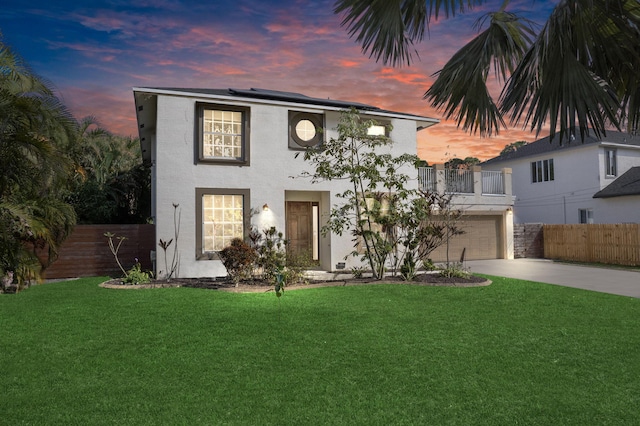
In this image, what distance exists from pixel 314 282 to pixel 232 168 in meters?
4.39

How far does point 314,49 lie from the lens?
43.6ft

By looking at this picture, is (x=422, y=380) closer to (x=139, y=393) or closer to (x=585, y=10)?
(x=139, y=393)

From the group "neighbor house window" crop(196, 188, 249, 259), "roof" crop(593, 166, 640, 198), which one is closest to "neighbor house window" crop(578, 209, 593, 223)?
"roof" crop(593, 166, 640, 198)

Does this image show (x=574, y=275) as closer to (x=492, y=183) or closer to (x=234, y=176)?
(x=492, y=183)

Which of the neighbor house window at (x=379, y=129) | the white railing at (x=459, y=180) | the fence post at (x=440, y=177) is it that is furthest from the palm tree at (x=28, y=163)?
the white railing at (x=459, y=180)

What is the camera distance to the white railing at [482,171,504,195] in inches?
845

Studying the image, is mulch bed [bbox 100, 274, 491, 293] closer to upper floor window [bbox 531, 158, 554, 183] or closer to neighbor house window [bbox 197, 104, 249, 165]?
neighbor house window [bbox 197, 104, 249, 165]

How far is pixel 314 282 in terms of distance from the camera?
40.4ft

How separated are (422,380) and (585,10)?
446cm

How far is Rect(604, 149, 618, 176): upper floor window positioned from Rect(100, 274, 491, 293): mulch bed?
56.5 ft

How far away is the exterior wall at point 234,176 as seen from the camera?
43.2 ft

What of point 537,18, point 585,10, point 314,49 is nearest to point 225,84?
point 314,49

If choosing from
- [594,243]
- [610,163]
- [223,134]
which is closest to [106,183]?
[223,134]

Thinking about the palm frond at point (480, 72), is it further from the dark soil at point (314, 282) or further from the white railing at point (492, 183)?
the white railing at point (492, 183)
